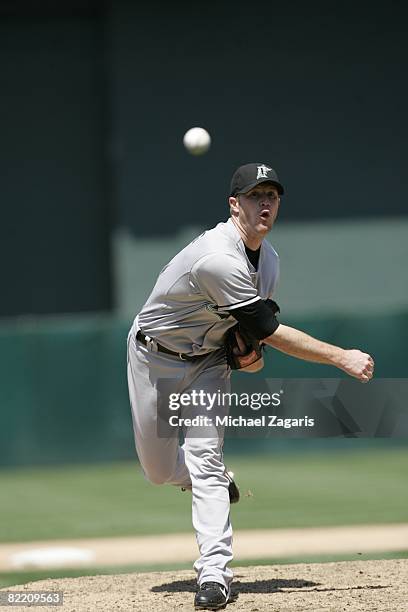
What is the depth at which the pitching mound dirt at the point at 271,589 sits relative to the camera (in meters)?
5.27

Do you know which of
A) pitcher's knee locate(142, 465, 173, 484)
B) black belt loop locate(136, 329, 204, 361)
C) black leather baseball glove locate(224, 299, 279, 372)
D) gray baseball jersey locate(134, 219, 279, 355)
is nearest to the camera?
gray baseball jersey locate(134, 219, 279, 355)

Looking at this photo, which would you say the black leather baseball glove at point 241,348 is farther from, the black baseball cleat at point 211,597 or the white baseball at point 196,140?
the white baseball at point 196,140

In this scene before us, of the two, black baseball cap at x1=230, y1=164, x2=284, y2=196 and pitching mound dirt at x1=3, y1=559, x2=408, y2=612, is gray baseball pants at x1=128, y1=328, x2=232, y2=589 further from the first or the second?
black baseball cap at x1=230, y1=164, x2=284, y2=196

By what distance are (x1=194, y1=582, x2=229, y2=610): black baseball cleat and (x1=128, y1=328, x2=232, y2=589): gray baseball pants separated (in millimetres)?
31

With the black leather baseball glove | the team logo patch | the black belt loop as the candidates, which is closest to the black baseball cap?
the team logo patch

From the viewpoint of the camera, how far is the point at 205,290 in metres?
5.38

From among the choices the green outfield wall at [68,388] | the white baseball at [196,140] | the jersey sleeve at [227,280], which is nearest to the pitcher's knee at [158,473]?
the jersey sleeve at [227,280]

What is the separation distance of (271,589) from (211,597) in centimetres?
63

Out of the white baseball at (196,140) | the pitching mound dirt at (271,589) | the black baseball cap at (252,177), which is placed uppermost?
the white baseball at (196,140)

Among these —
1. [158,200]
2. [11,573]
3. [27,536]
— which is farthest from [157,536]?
[158,200]

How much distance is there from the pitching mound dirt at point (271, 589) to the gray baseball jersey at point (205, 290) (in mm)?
1178

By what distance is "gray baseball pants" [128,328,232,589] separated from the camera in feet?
17.5

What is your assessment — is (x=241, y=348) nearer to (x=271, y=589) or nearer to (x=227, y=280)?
(x=227, y=280)

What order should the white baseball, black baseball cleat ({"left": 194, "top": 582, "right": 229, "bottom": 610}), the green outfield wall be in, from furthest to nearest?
the green outfield wall < the white baseball < black baseball cleat ({"left": 194, "top": 582, "right": 229, "bottom": 610})
